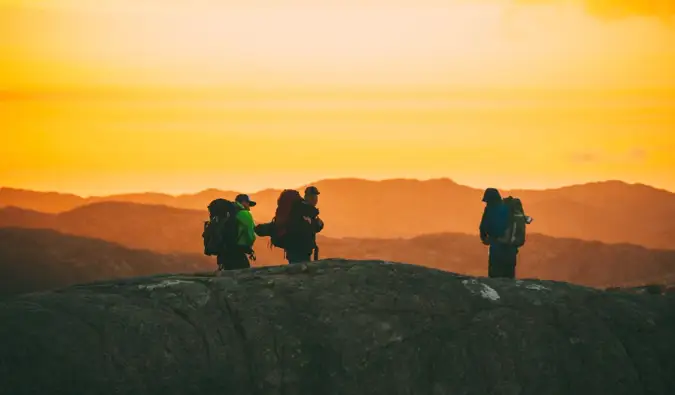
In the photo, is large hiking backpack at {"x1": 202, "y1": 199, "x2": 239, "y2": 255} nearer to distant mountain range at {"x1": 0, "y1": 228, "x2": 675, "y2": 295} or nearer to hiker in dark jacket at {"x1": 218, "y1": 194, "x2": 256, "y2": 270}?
hiker in dark jacket at {"x1": 218, "y1": 194, "x2": 256, "y2": 270}

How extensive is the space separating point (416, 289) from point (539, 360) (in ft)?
5.68

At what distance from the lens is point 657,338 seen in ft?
48.8

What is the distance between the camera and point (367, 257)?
100 meters

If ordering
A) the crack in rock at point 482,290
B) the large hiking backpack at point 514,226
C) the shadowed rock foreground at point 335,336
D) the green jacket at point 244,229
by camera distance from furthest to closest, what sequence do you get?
the large hiking backpack at point 514,226 < the green jacket at point 244,229 < the crack in rock at point 482,290 < the shadowed rock foreground at point 335,336

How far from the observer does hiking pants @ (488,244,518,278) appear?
790 inches

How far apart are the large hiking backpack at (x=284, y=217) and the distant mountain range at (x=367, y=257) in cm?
4138

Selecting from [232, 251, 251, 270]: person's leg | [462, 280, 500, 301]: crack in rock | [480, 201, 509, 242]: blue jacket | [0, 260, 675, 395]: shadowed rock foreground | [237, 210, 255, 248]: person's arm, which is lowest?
[0, 260, 675, 395]: shadowed rock foreground

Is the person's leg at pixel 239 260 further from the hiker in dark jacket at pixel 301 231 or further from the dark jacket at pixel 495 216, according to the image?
the dark jacket at pixel 495 216

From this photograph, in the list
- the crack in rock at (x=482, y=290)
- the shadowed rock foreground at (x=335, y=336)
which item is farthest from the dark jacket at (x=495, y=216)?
the crack in rock at (x=482, y=290)

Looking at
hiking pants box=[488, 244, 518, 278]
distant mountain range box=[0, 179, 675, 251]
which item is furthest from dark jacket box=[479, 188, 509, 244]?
distant mountain range box=[0, 179, 675, 251]

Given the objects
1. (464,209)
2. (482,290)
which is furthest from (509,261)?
(464,209)

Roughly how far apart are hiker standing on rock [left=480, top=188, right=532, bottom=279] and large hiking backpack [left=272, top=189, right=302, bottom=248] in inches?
133

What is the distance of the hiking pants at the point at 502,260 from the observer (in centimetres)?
2008

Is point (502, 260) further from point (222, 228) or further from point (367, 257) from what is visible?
point (367, 257)
